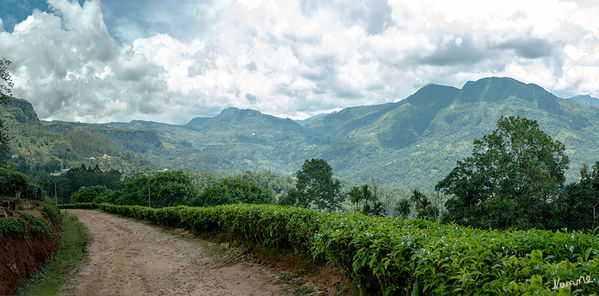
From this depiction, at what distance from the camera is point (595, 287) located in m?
2.22

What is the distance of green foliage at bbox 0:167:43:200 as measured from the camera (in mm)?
19375

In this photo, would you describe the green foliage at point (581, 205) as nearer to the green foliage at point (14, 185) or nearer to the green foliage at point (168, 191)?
the green foliage at point (14, 185)

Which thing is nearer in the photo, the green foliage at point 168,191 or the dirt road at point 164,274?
the dirt road at point 164,274

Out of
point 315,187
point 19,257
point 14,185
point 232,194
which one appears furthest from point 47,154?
point 19,257

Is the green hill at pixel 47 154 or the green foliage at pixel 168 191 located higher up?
the green hill at pixel 47 154

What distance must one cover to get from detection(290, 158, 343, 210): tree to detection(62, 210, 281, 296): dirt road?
143ft

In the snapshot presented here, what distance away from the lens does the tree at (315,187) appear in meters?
54.3

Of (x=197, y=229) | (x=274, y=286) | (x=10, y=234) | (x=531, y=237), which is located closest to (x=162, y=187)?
(x=197, y=229)

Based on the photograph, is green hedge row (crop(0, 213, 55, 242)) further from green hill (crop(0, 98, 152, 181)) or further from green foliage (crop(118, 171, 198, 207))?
green hill (crop(0, 98, 152, 181))

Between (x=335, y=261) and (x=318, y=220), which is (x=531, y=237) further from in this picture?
(x=318, y=220)

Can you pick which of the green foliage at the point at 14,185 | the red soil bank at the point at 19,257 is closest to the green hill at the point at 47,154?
the green foliage at the point at 14,185

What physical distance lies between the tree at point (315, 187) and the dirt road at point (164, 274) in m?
43.5

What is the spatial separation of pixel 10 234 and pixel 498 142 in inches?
1399

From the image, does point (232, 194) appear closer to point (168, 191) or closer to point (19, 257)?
point (168, 191)
